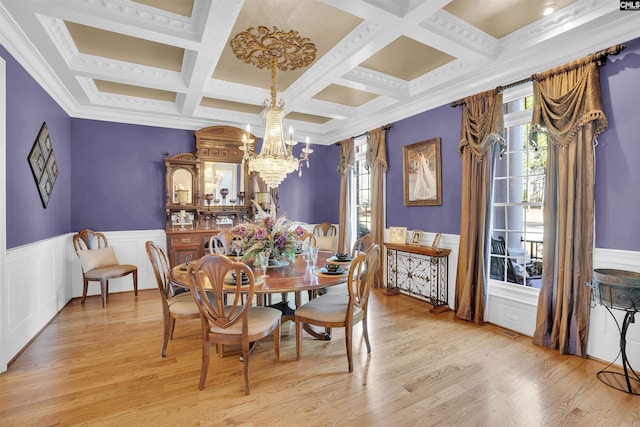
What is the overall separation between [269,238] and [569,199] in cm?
278

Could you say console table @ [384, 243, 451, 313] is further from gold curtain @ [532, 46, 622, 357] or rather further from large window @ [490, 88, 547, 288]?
gold curtain @ [532, 46, 622, 357]

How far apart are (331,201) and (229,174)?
2.24m

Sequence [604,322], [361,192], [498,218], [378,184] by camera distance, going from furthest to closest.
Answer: [361,192], [378,184], [498,218], [604,322]

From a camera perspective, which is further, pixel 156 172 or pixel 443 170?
pixel 156 172

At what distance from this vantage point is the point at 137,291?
192 inches

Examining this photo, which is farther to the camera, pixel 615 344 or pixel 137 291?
pixel 137 291

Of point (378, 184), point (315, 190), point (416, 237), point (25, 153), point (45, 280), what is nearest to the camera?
point (25, 153)

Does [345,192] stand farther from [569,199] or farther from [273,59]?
[569,199]

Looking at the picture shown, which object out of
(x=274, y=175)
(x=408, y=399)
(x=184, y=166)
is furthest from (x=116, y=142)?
(x=408, y=399)

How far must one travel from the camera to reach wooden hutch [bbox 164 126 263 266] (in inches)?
200

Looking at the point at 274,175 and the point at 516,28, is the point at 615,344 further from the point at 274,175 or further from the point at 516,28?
the point at 274,175

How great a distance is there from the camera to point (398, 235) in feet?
15.7

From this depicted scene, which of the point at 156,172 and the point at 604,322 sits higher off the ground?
the point at 156,172

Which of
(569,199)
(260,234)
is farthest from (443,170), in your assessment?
(260,234)
